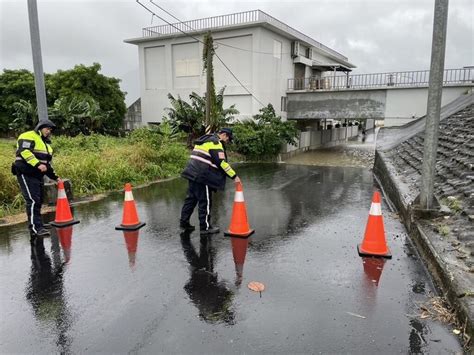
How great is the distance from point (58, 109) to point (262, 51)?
12447mm

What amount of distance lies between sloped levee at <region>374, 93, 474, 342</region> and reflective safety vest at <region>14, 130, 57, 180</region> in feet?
17.9

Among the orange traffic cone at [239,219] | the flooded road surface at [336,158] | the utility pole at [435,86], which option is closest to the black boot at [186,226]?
the orange traffic cone at [239,219]

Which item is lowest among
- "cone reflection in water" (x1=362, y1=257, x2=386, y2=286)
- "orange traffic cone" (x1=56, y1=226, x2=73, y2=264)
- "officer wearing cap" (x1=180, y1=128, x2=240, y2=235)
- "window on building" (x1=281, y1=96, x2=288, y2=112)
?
"orange traffic cone" (x1=56, y1=226, x2=73, y2=264)

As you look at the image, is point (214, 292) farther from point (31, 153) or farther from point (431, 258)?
point (31, 153)

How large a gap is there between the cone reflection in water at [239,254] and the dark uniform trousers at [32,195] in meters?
3.04

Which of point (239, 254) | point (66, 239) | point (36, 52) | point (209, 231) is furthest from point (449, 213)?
point (36, 52)

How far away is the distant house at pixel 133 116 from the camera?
28828 millimetres

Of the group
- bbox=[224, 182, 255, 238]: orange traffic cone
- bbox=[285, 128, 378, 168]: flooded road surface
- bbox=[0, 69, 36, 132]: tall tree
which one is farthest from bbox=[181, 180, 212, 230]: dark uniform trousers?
bbox=[0, 69, 36, 132]: tall tree

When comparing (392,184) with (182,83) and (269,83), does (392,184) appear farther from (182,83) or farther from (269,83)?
(182,83)

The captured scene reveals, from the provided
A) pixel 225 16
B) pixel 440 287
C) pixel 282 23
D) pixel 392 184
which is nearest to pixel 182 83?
pixel 225 16

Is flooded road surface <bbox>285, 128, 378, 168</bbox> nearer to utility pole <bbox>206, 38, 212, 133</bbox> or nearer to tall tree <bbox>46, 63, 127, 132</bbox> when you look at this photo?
utility pole <bbox>206, 38, 212, 133</bbox>

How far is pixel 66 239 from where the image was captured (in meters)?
5.74

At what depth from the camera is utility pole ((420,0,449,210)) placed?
4797mm

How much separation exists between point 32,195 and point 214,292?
3.49m
